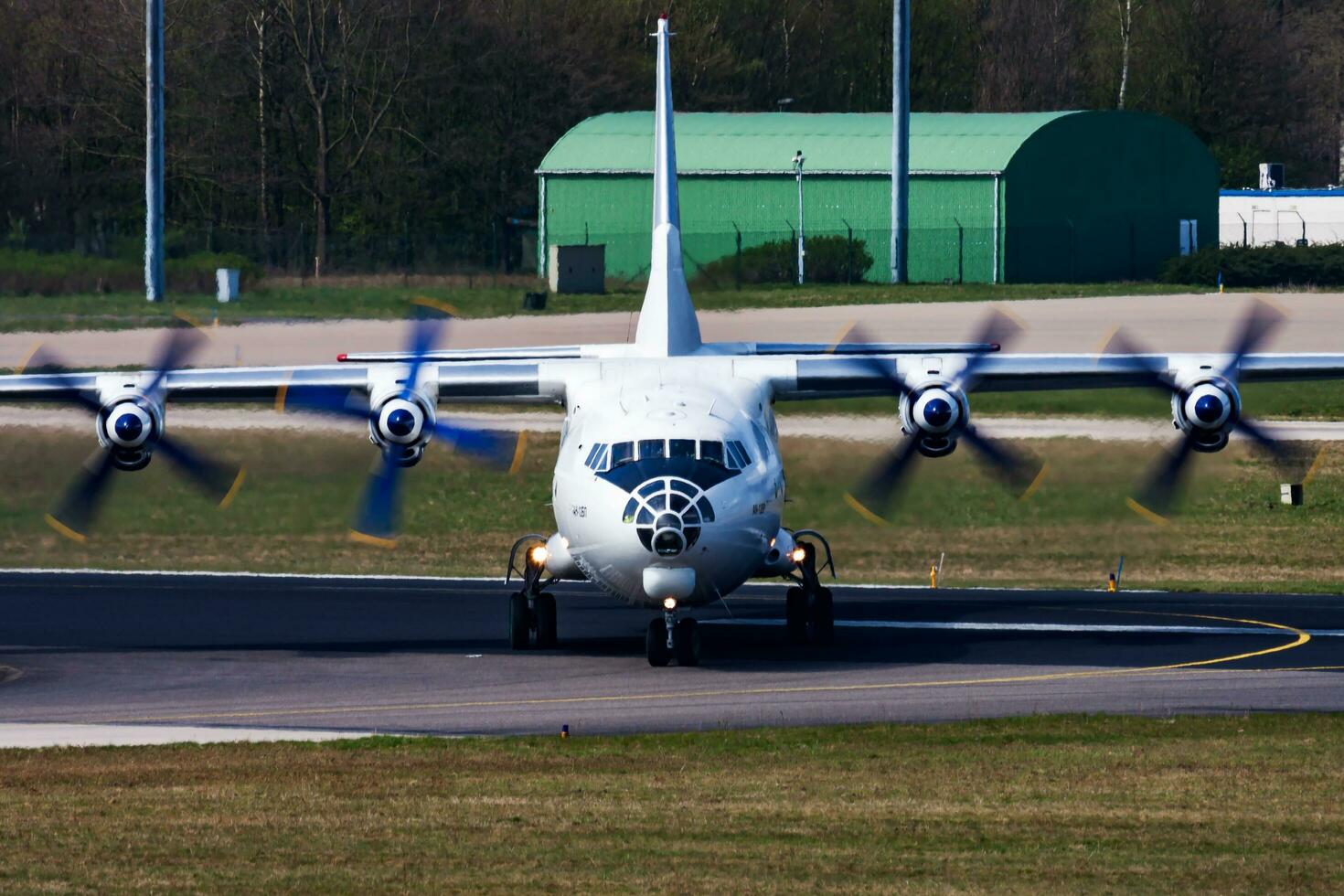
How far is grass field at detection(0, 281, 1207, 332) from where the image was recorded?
56.7 m

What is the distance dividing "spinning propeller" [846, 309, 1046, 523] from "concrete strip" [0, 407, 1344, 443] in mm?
13990

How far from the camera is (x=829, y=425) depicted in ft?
155

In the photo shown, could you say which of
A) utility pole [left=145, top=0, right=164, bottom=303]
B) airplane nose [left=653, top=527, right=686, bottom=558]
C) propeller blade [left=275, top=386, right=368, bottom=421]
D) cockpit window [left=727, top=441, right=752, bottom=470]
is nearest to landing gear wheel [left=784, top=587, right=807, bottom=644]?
cockpit window [left=727, top=441, right=752, bottom=470]

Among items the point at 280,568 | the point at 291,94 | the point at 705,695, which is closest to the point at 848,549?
the point at 280,568

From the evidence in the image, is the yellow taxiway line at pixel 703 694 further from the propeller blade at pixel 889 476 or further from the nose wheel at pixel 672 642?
the propeller blade at pixel 889 476

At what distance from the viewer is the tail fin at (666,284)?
31.7 m

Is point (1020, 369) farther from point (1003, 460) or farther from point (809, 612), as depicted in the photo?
point (809, 612)

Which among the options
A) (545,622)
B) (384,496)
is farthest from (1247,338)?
(384,496)

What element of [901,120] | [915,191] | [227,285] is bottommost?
[227,285]

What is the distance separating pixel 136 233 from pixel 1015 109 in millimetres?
52549

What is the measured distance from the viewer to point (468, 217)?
308 feet

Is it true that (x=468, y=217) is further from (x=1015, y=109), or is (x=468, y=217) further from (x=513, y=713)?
(x=513, y=713)

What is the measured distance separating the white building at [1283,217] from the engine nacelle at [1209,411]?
7015 centimetres

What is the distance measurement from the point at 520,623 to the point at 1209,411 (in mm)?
10112
